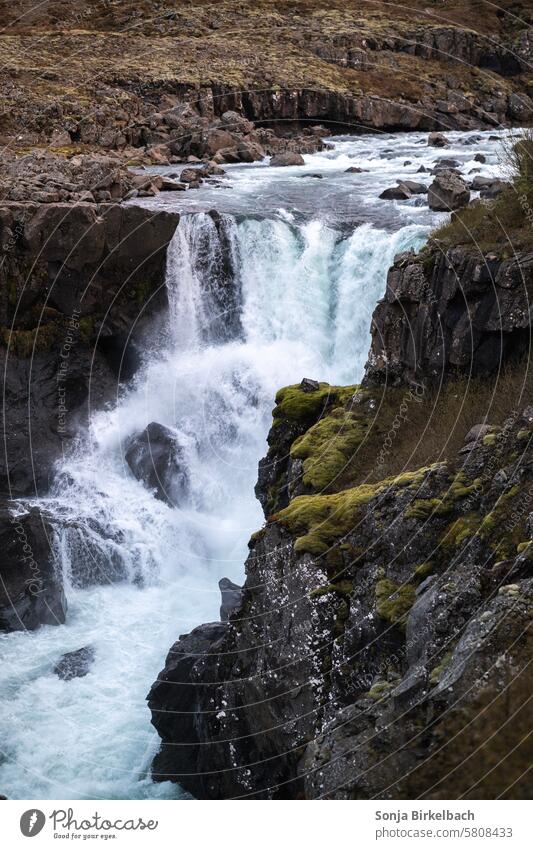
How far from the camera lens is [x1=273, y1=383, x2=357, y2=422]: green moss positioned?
865 inches

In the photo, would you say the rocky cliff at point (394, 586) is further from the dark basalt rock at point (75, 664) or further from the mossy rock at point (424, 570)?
the dark basalt rock at point (75, 664)

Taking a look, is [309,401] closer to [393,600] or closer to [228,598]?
[228,598]

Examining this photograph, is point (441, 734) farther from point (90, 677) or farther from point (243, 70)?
point (243, 70)

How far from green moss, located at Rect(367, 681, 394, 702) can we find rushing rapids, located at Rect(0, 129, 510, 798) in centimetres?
883

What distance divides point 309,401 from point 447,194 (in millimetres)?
17295

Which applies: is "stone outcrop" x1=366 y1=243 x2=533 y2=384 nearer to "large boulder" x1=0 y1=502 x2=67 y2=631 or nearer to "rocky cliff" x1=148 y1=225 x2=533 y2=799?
"rocky cliff" x1=148 y1=225 x2=533 y2=799

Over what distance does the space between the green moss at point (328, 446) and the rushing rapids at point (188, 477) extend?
291 inches

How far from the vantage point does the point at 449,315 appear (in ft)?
63.8

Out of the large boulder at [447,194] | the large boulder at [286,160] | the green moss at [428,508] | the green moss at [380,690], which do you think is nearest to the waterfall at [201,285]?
the large boulder at [447,194]

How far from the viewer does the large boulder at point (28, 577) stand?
25.4 metres

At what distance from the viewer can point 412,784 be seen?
33.1ft

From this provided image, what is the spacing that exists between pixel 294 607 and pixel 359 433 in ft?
17.9

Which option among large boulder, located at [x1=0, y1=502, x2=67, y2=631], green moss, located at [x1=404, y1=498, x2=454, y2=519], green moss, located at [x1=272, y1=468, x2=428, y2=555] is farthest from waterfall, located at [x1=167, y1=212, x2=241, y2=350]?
green moss, located at [x1=404, y1=498, x2=454, y2=519]
